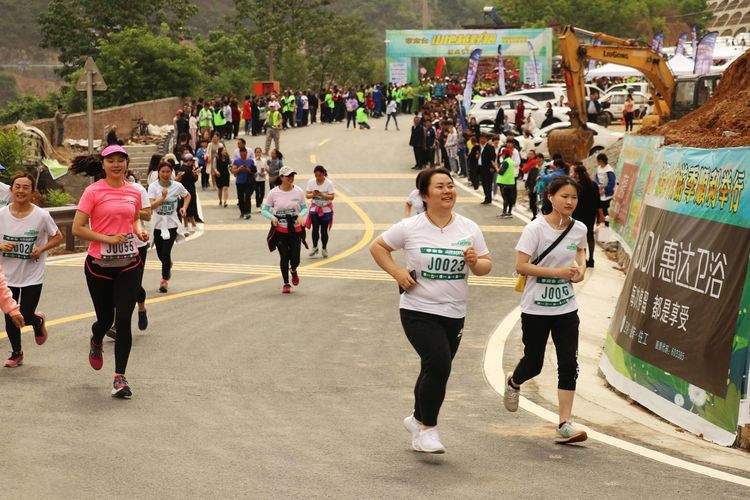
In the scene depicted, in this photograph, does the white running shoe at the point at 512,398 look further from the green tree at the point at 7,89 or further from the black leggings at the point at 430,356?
the green tree at the point at 7,89

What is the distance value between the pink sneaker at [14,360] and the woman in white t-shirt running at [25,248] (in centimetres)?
5

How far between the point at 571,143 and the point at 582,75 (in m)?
2.17

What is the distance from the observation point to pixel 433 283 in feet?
27.0

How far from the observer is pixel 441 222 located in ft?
27.3

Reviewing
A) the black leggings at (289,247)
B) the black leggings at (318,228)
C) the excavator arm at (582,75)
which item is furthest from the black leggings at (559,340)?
the excavator arm at (582,75)

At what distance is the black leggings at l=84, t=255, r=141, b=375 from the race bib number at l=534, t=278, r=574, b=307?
132 inches

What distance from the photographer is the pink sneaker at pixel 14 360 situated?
11398 millimetres

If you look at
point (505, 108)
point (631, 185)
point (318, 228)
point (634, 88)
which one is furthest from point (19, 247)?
point (634, 88)

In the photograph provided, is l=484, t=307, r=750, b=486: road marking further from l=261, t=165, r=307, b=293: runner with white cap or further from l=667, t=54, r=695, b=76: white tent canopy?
l=667, t=54, r=695, b=76: white tent canopy

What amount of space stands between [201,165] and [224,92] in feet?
87.9

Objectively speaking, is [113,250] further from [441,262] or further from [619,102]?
[619,102]

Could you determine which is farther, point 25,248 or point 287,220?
point 287,220

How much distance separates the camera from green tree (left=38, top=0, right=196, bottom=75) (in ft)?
223

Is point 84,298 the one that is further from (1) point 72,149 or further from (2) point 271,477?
(1) point 72,149
